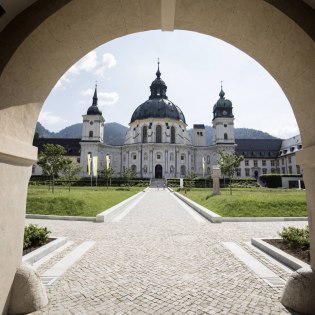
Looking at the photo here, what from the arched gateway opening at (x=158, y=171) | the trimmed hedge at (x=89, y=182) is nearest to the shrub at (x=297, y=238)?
the trimmed hedge at (x=89, y=182)

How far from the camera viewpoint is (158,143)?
256 feet

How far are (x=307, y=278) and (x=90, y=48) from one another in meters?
5.12

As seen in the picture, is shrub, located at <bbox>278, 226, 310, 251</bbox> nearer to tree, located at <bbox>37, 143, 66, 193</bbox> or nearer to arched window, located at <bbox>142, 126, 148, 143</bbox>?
tree, located at <bbox>37, 143, 66, 193</bbox>

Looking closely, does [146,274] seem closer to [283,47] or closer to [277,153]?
[283,47]

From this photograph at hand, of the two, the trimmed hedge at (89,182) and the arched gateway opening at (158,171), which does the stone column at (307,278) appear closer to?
the trimmed hedge at (89,182)

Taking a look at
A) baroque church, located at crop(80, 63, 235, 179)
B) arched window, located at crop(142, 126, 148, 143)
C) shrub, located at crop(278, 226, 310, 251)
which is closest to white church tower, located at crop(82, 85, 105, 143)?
baroque church, located at crop(80, 63, 235, 179)

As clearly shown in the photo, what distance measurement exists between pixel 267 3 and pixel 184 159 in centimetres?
7616

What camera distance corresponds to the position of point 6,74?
3.21 m

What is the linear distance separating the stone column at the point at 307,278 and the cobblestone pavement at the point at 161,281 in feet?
0.86

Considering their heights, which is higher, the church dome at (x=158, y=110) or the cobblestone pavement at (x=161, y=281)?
the church dome at (x=158, y=110)

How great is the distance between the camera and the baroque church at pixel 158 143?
76875mm

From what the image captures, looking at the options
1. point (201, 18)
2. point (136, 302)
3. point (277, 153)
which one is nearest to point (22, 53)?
point (201, 18)

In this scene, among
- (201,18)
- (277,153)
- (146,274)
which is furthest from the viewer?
(277,153)

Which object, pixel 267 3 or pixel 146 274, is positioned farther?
pixel 146 274
